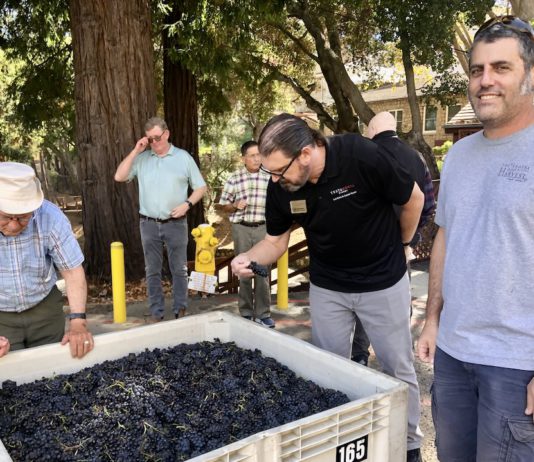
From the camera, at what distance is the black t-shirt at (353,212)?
278cm

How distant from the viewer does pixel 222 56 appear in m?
8.45

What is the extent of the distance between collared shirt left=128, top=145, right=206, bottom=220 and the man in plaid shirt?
389 mm

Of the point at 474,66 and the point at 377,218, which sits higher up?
the point at 474,66

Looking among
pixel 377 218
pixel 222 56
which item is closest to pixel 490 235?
pixel 377 218

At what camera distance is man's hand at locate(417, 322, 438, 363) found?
243cm

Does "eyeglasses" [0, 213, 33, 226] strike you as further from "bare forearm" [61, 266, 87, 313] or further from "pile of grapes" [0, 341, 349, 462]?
"pile of grapes" [0, 341, 349, 462]

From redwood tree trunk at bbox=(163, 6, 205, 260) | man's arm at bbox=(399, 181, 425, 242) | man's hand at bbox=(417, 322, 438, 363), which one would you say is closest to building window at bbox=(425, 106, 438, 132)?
redwood tree trunk at bbox=(163, 6, 205, 260)

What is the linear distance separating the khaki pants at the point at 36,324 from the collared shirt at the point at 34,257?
44 millimetres

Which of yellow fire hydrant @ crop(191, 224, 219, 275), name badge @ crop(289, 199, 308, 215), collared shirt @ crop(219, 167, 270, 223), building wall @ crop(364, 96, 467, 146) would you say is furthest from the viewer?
building wall @ crop(364, 96, 467, 146)

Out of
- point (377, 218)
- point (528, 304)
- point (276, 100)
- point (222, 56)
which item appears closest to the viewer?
point (528, 304)

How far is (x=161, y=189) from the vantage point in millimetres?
5602

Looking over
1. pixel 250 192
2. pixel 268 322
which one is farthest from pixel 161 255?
pixel 268 322

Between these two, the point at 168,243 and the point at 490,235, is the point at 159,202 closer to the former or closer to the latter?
the point at 168,243

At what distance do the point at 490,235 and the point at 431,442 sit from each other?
2285 millimetres
